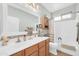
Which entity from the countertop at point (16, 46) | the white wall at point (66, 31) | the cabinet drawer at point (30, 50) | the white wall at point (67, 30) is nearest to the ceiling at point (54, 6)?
the white wall at point (67, 30)

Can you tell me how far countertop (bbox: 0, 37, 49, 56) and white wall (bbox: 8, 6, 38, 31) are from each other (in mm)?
207

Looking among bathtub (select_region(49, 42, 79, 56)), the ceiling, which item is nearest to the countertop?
bathtub (select_region(49, 42, 79, 56))

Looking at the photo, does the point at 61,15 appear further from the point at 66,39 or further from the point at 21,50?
the point at 21,50

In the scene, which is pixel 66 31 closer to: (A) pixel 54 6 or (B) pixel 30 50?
(A) pixel 54 6

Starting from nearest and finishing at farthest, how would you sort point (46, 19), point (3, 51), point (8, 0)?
point (3, 51), point (8, 0), point (46, 19)

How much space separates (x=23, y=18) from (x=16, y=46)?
40cm

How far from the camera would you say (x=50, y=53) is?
1402 mm

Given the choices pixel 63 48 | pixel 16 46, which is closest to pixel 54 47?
pixel 63 48

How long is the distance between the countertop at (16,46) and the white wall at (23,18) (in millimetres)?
207

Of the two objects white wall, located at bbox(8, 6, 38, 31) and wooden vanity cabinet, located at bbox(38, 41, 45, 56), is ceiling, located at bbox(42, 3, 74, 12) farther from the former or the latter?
wooden vanity cabinet, located at bbox(38, 41, 45, 56)

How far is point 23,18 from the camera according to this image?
1304 mm

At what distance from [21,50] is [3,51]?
8.4 inches

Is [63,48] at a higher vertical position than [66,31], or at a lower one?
lower

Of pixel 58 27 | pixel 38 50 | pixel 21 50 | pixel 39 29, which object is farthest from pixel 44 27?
pixel 21 50
